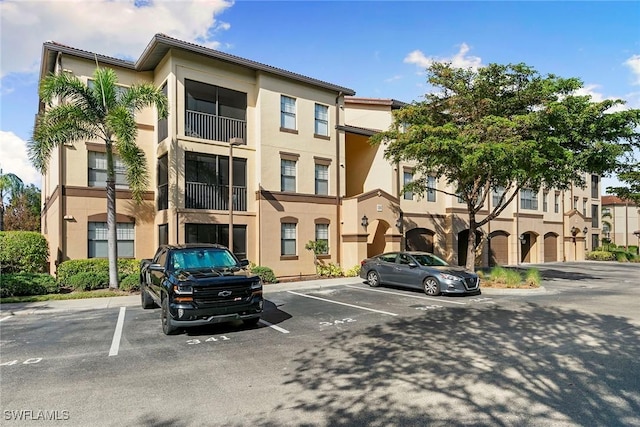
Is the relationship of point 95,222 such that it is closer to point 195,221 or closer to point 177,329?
point 195,221

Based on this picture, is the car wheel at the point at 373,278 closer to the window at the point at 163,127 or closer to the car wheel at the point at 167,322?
the car wheel at the point at 167,322

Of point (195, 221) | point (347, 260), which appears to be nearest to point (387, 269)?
point (347, 260)

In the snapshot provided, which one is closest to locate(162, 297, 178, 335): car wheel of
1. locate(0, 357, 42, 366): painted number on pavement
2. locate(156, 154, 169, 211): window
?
locate(0, 357, 42, 366): painted number on pavement

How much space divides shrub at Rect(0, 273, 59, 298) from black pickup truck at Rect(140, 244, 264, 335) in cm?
688

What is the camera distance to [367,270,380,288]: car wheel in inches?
625

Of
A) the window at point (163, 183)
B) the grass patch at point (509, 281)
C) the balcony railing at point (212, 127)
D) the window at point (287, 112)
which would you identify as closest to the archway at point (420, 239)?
the grass patch at point (509, 281)

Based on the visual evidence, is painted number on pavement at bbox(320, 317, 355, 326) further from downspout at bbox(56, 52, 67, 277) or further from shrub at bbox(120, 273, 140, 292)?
downspout at bbox(56, 52, 67, 277)

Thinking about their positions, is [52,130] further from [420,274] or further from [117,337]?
[420,274]

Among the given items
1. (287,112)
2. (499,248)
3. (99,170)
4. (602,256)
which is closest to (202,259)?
(99,170)

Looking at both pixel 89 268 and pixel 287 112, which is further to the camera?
pixel 287 112

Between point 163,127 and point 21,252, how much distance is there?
720 cm

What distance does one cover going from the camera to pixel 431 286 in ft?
44.7

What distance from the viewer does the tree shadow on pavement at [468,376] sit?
14.8 ft

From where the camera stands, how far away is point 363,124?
926 inches
